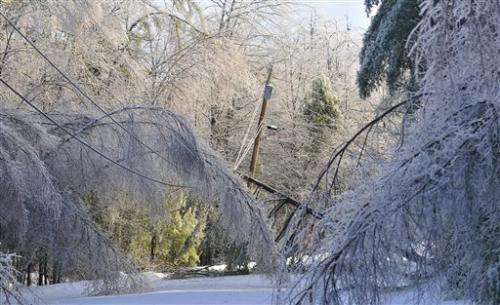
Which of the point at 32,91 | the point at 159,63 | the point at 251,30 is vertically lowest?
the point at 32,91

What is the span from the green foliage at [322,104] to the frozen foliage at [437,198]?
71.1 ft

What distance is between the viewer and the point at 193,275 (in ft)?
70.6

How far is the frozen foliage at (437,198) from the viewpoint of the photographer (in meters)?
6.35

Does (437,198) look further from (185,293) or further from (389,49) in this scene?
(185,293)

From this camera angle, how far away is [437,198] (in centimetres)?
641

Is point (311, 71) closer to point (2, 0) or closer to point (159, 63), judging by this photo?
point (159, 63)

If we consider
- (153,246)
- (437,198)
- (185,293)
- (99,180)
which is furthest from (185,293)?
(437,198)

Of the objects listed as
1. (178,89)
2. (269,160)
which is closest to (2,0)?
(178,89)

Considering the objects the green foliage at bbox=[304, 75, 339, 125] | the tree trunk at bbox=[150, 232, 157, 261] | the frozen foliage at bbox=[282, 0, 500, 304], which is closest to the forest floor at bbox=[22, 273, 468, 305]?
the tree trunk at bbox=[150, 232, 157, 261]

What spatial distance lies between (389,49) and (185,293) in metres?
6.13

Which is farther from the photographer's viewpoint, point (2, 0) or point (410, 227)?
point (2, 0)

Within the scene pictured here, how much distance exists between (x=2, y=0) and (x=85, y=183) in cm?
682

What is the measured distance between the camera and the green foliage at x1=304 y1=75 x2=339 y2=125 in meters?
28.8

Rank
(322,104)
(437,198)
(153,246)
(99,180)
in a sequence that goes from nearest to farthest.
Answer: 1. (437,198)
2. (99,180)
3. (153,246)
4. (322,104)
